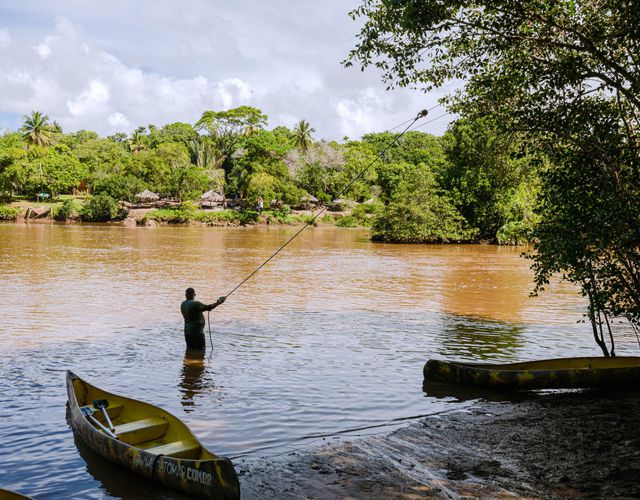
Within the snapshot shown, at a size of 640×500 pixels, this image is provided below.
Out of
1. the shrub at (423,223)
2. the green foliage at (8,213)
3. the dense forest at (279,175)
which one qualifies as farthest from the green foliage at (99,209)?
the shrub at (423,223)

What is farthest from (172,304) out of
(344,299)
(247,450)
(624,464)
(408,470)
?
(624,464)

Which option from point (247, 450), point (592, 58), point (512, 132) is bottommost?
point (247, 450)

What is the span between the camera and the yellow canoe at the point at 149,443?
18.8ft

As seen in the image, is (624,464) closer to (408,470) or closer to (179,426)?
(408,470)

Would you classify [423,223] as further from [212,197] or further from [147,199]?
[147,199]

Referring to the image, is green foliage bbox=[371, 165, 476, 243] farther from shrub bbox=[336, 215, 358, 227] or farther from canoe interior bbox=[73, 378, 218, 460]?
canoe interior bbox=[73, 378, 218, 460]

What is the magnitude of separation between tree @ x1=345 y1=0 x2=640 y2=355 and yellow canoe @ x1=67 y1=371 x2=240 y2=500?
232 inches

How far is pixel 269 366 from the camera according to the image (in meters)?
12.0

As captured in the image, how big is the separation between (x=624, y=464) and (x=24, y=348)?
11.3m

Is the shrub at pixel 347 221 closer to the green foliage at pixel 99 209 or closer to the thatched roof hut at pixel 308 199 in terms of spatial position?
the thatched roof hut at pixel 308 199

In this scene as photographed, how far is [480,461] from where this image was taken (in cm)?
716

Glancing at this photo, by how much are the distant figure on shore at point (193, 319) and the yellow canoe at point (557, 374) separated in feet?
16.5

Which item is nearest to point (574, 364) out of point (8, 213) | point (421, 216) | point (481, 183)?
point (421, 216)

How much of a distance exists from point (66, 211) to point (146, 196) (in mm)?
8965
